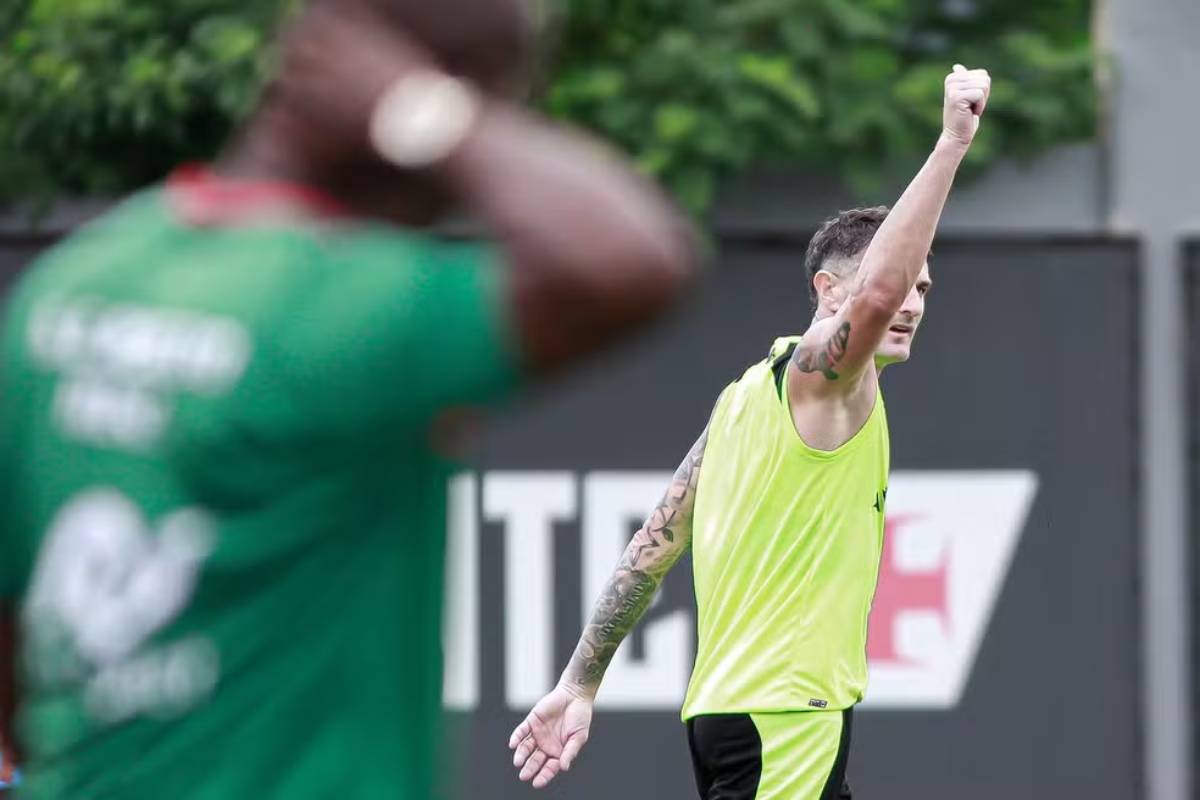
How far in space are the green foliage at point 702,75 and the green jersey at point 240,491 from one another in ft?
18.8

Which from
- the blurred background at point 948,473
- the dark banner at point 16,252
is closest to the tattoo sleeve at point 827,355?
the blurred background at point 948,473

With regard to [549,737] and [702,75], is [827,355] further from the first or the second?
[702,75]

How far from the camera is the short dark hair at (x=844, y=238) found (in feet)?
15.9

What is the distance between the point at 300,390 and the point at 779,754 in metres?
2.80

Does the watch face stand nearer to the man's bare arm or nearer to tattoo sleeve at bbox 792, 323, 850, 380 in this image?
the man's bare arm

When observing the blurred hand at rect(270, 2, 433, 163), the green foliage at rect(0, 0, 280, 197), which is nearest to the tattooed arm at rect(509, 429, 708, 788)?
the blurred hand at rect(270, 2, 433, 163)

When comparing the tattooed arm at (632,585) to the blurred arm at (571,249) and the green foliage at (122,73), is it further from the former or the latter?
the green foliage at (122,73)

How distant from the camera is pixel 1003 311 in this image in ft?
26.6

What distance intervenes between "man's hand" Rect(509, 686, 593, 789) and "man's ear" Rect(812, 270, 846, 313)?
105 centimetres

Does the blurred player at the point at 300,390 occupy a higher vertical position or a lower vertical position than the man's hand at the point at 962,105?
lower

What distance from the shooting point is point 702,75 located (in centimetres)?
768

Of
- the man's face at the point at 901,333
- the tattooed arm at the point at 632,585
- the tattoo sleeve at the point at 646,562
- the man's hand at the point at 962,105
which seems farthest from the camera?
the tattoo sleeve at the point at 646,562

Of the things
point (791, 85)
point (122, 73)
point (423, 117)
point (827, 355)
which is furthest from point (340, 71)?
point (122, 73)

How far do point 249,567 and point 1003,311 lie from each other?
6406mm
